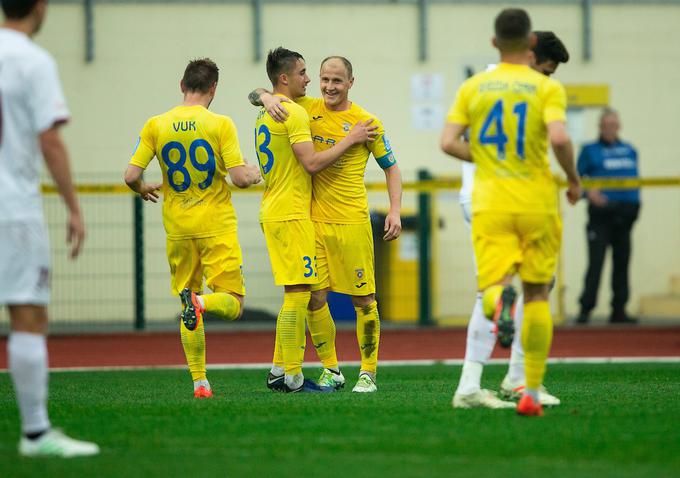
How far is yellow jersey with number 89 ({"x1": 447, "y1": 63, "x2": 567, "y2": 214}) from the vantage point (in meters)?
6.66

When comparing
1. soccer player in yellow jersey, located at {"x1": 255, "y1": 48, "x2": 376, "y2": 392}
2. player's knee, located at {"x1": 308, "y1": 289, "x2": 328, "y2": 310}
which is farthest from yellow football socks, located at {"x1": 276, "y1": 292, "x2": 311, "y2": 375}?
player's knee, located at {"x1": 308, "y1": 289, "x2": 328, "y2": 310}

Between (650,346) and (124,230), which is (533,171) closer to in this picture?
(650,346)

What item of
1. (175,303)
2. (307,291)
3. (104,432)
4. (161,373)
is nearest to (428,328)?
(175,303)

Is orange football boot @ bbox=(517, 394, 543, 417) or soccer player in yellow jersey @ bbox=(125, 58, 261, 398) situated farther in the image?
soccer player in yellow jersey @ bbox=(125, 58, 261, 398)

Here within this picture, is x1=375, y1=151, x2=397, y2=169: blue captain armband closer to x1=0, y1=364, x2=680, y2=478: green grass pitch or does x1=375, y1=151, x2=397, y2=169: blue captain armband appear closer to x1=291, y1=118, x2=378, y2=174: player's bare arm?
x1=291, y1=118, x2=378, y2=174: player's bare arm

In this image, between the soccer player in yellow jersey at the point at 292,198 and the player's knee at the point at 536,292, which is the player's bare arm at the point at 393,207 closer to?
the soccer player in yellow jersey at the point at 292,198

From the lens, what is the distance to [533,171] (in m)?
6.71

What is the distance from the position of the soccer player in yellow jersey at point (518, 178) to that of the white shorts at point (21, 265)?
2255 mm

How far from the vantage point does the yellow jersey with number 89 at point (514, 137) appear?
6.66m

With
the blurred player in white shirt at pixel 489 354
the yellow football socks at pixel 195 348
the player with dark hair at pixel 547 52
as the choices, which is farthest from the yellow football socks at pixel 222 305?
the player with dark hair at pixel 547 52

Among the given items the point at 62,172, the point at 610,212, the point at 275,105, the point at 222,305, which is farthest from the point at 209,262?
the point at 610,212

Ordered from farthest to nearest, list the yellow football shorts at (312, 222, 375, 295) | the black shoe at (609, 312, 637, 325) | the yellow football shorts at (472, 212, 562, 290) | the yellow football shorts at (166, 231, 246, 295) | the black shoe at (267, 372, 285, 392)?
1. the black shoe at (609, 312, 637, 325)
2. the black shoe at (267, 372, 285, 392)
3. the yellow football shorts at (312, 222, 375, 295)
4. the yellow football shorts at (166, 231, 246, 295)
5. the yellow football shorts at (472, 212, 562, 290)

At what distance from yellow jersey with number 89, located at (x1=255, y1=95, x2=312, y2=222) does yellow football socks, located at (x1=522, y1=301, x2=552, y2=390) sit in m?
2.18

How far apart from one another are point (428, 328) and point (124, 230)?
4063mm
